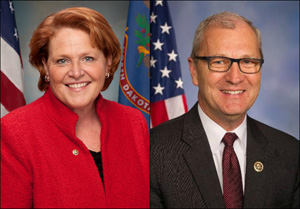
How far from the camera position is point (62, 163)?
3.48 ft

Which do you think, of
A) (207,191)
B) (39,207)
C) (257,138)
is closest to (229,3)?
(257,138)

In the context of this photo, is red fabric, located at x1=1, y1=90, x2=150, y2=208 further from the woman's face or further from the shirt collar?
the shirt collar

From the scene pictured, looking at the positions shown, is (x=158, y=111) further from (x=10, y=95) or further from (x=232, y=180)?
(x=10, y=95)

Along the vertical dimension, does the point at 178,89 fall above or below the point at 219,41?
below

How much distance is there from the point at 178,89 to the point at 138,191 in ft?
1.86

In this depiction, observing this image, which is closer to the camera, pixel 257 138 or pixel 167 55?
pixel 257 138

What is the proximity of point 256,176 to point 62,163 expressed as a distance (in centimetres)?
72

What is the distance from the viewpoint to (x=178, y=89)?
5.19 ft

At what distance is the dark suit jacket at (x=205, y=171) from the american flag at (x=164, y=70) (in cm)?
29

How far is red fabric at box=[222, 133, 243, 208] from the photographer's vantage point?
1221 millimetres

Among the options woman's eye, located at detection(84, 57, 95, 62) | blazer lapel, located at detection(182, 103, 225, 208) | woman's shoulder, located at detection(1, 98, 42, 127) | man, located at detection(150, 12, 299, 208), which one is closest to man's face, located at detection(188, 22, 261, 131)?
man, located at detection(150, 12, 299, 208)

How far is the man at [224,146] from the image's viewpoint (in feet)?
3.86

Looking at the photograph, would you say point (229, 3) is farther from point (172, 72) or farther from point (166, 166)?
point (166, 166)

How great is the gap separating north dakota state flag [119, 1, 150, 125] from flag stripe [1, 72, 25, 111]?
16.0 inches
